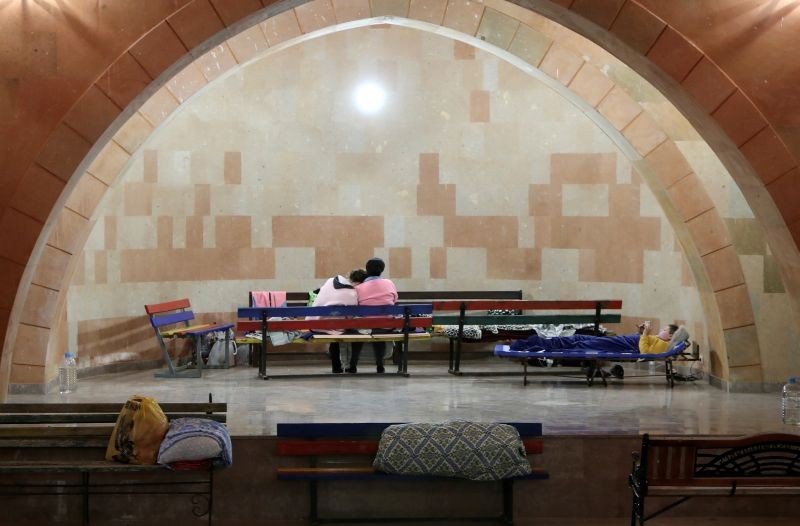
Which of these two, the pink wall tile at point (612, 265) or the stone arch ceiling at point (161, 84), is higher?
the stone arch ceiling at point (161, 84)

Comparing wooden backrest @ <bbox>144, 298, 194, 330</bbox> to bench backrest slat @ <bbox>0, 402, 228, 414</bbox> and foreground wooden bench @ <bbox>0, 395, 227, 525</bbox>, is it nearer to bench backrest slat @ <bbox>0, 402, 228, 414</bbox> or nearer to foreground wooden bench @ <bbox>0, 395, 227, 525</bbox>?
bench backrest slat @ <bbox>0, 402, 228, 414</bbox>

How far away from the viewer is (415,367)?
12.2 metres

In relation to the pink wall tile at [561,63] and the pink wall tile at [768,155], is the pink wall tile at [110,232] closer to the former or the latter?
the pink wall tile at [561,63]

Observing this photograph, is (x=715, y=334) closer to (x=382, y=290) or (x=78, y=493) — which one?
(x=382, y=290)

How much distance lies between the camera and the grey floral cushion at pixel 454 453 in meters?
6.84

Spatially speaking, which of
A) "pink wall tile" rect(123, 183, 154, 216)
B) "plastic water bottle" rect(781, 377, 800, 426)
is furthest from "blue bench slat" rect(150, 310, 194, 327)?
"plastic water bottle" rect(781, 377, 800, 426)

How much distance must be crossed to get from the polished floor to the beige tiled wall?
1.65 metres

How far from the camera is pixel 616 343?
428 inches

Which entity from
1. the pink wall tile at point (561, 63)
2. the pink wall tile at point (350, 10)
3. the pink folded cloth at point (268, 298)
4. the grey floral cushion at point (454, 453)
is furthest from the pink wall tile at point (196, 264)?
the grey floral cushion at point (454, 453)

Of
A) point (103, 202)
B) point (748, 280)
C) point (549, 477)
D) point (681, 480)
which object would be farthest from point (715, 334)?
point (103, 202)

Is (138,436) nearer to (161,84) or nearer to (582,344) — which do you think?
(161,84)

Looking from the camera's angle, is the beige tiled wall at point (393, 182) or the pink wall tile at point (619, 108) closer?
the pink wall tile at point (619, 108)

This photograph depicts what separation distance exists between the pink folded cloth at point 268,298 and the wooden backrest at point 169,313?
30.3 inches

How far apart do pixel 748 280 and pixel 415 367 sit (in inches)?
148
